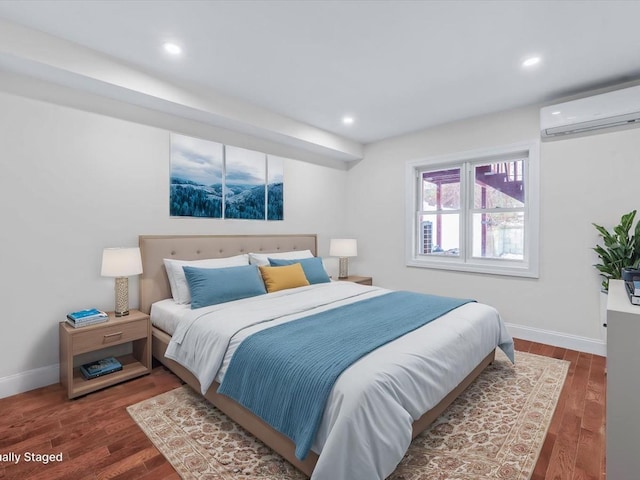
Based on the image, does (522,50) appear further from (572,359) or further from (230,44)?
(572,359)

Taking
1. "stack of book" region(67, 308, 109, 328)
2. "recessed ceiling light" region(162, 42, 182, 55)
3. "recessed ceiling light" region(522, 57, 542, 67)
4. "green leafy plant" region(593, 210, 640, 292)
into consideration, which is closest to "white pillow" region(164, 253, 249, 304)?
"stack of book" region(67, 308, 109, 328)

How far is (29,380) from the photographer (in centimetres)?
246

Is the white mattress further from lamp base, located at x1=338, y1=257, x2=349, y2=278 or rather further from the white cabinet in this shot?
the white cabinet

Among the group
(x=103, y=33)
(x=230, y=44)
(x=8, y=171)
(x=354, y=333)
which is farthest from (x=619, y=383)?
(x=8, y=171)

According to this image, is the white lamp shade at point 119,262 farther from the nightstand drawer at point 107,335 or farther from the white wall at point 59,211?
the nightstand drawer at point 107,335

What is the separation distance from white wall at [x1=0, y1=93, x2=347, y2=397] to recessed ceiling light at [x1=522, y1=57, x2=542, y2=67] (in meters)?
3.18

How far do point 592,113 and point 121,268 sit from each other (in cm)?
434

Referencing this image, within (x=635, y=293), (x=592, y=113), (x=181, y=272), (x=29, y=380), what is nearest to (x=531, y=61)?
(x=592, y=113)

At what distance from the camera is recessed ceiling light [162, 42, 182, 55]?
2.36 metres

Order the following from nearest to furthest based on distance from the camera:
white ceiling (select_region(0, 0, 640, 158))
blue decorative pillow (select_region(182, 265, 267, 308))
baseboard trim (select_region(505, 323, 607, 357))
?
white ceiling (select_region(0, 0, 640, 158))
blue decorative pillow (select_region(182, 265, 267, 308))
baseboard trim (select_region(505, 323, 607, 357))

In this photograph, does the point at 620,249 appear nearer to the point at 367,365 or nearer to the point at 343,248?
the point at 367,365

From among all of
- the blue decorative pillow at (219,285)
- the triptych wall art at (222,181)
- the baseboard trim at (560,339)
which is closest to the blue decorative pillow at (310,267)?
the blue decorative pillow at (219,285)

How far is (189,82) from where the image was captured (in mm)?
2926

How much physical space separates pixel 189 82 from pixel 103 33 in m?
0.77
